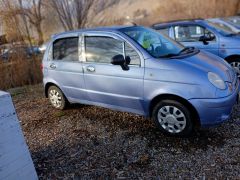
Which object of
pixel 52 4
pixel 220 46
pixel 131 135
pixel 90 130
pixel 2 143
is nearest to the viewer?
pixel 2 143

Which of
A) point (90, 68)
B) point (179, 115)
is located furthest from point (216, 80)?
point (90, 68)

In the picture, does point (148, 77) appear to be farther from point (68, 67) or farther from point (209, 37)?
point (209, 37)

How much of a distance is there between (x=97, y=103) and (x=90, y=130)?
1.74 ft

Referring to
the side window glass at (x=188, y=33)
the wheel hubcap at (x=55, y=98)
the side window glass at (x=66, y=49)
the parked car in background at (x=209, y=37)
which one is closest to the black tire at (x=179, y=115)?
the side window glass at (x=66, y=49)

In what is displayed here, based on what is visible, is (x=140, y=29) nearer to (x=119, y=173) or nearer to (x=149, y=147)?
(x=149, y=147)

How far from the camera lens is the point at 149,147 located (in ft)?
12.9

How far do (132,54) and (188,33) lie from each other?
141 inches

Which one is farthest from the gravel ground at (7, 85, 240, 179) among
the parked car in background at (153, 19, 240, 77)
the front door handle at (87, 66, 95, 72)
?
the parked car in background at (153, 19, 240, 77)

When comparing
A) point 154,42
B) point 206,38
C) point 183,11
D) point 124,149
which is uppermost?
point 183,11

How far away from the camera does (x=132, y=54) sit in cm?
428

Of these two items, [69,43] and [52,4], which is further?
[52,4]

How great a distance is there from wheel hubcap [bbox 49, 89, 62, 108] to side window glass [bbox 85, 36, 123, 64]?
1.26m

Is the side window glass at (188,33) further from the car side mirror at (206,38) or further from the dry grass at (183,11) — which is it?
the dry grass at (183,11)

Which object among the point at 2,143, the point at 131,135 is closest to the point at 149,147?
the point at 131,135
